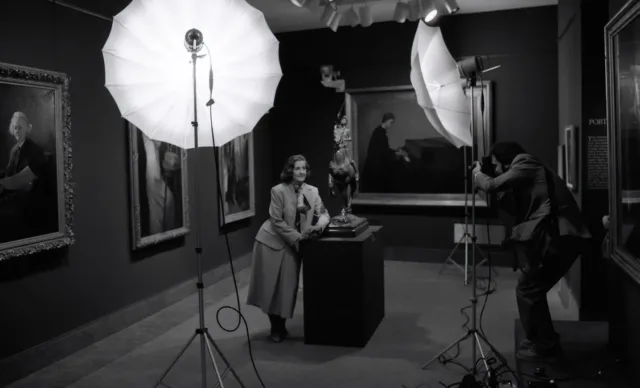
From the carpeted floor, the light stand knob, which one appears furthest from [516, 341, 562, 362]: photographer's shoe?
the light stand knob

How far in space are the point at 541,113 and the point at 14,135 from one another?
599 cm

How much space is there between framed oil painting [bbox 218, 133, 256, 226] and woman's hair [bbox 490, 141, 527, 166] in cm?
354

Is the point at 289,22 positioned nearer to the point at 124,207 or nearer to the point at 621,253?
the point at 124,207

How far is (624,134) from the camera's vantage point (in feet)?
10.4

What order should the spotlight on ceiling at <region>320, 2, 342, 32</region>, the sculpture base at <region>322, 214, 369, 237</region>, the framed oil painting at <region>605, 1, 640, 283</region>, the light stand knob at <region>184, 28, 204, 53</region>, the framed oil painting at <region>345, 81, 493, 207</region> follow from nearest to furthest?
the light stand knob at <region>184, 28, 204, 53</region>
the framed oil painting at <region>605, 1, 640, 283</region>
the sculpture base at <region>322, 214, 369, 237</region>
the spotlight on ceiling at <region>320, 2, 342, 32</region>
the framed oil painting at <region>345, 81, 493, 207</region>

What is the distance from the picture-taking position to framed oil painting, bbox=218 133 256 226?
6.96 metres

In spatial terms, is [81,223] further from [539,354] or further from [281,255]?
[539,354]

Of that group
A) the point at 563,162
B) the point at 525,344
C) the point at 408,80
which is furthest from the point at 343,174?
the point at 408,80

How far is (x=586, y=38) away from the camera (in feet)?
16.0

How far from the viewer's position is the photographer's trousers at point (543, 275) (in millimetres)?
3787

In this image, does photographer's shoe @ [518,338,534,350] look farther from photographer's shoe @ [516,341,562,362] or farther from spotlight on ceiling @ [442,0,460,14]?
spotlight on ceiling @ [442,0,460,14]

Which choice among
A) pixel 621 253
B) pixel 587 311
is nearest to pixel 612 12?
pixel 621 253

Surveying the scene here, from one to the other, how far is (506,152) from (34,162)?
10.8 ft

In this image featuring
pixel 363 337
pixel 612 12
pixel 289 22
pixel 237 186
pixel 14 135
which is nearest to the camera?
pixel 612 12
